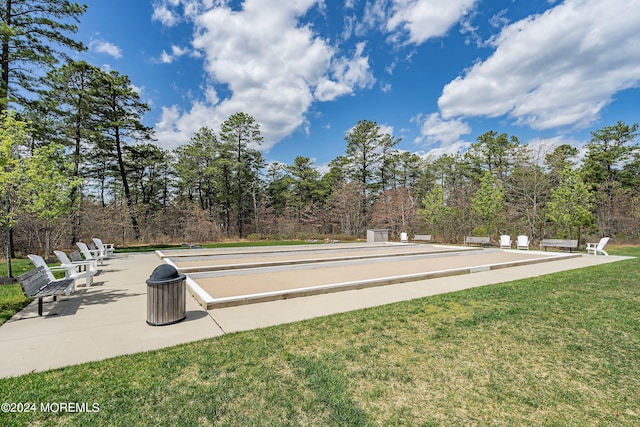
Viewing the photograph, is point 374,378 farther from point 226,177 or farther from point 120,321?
point 226,177

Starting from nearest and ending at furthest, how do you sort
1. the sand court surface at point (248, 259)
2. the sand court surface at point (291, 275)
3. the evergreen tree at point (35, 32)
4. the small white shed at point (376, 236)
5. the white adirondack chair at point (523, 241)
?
the sand court surface at point (291, 275) → the sand court surface at point (248, 259) → the evergreen tree at point (35, 32) → the white adirondack chair at point (523, 241) → the small white shed at point (376, 236)

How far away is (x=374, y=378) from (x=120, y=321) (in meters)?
3.72

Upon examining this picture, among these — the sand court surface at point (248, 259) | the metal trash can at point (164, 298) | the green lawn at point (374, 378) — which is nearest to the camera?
the green lawn at point (374, 378)

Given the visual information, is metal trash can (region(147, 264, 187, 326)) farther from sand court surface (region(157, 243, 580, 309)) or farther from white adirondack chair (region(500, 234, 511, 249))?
→ white adirondack chair (region(500, 234, 511, 249))

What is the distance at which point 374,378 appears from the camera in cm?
272

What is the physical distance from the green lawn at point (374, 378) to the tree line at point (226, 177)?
6.08 metres

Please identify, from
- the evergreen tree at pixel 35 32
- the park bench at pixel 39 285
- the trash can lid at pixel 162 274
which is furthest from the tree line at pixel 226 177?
the trash can lid at pixel 162 274

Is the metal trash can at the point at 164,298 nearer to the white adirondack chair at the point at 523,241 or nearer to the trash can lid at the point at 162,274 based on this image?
the trash can lid at the point at 162,274

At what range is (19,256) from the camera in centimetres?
A: 1230

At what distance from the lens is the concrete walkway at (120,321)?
125 inches

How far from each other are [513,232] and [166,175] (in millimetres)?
30378

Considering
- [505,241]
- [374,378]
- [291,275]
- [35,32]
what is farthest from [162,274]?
[505,241]

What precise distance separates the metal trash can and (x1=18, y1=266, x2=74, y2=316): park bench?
1.64 meters

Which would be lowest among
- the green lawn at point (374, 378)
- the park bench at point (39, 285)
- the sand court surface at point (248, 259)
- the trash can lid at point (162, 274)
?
the green lawn at point (374, 378)
